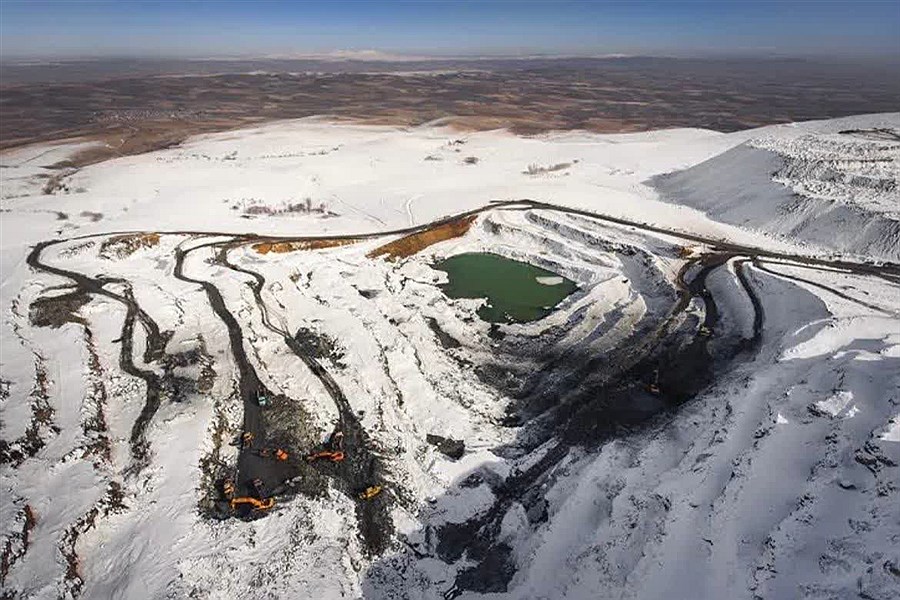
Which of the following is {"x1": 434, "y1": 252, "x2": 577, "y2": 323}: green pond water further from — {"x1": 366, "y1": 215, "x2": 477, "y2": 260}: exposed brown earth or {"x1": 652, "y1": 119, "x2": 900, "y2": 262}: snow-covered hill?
{"x1": 652, "y1": 119, "x2": 900, "y2": 262}: snow-covered hill

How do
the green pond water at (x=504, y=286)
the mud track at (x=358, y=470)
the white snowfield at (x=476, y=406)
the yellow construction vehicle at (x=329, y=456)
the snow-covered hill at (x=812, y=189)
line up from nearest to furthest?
1. the white snowfield at (x=476, y=406)
2. the mud track at (x=358, y=470)
3. the yellow construction vehicle at (x=329, y=456)
4. the green pond water at (x=504, y=286)
5. the snow-covered hill at (x=812, y=189)

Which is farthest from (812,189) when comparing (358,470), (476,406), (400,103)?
(400,103)

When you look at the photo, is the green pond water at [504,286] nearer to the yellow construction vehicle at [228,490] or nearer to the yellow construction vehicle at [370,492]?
the yellow construction vehicle at [370,492]

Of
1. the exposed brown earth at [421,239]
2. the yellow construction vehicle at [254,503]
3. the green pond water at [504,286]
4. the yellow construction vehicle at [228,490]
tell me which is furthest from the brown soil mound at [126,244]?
the yellow construction vehicle at [254,503]

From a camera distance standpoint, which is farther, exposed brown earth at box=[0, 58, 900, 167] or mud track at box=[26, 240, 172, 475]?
exposed brown earth at box=[0, 58, 900, 167]

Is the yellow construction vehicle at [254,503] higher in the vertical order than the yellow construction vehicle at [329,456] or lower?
lower

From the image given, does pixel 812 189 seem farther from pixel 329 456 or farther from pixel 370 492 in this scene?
pixel 329 456

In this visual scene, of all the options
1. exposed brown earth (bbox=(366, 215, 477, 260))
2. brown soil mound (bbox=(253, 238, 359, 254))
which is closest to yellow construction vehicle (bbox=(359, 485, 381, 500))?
exposed brown earth (bbox=(366, 215, 477, 260))
